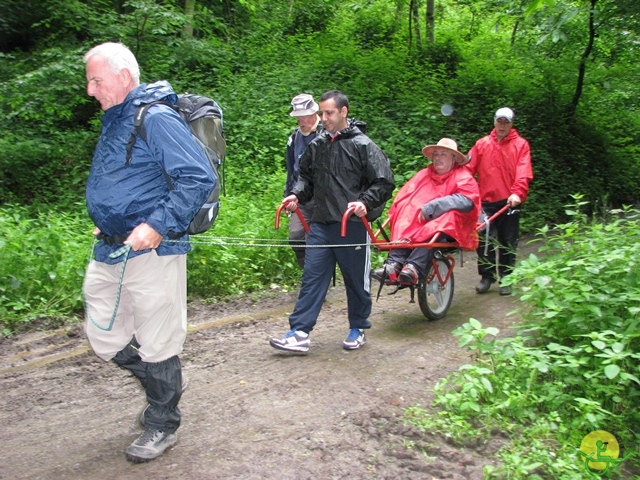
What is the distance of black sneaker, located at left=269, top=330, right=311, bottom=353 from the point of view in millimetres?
5211

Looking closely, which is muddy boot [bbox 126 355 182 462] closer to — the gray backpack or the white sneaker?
the gray backpack

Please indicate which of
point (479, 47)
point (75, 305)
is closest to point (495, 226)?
point (75, 305)

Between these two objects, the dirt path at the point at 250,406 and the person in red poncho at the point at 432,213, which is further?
the person in red poncho at the point at 432,213

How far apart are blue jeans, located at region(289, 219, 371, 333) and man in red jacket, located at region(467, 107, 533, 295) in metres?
2.26

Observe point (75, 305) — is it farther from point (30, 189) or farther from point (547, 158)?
point (547, 158)

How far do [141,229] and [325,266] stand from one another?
2.27 metres

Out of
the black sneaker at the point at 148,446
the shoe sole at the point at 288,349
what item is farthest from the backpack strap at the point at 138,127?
the shoe sole at the point at 288,349

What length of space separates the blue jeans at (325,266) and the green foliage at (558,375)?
1217 millimetres

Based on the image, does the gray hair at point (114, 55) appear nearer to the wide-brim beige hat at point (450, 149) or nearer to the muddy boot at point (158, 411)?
the muddy boot at point (158, 411)

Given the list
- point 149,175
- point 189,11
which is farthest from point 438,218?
point 189,11

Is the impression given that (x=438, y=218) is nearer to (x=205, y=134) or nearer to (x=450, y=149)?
(x=450, y=149)

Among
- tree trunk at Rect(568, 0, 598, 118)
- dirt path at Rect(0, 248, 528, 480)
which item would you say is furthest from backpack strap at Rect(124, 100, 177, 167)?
tree trunk at Rect(568, 0, 598, 118)

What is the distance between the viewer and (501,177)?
723 centimetres

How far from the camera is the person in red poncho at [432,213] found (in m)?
5.80
